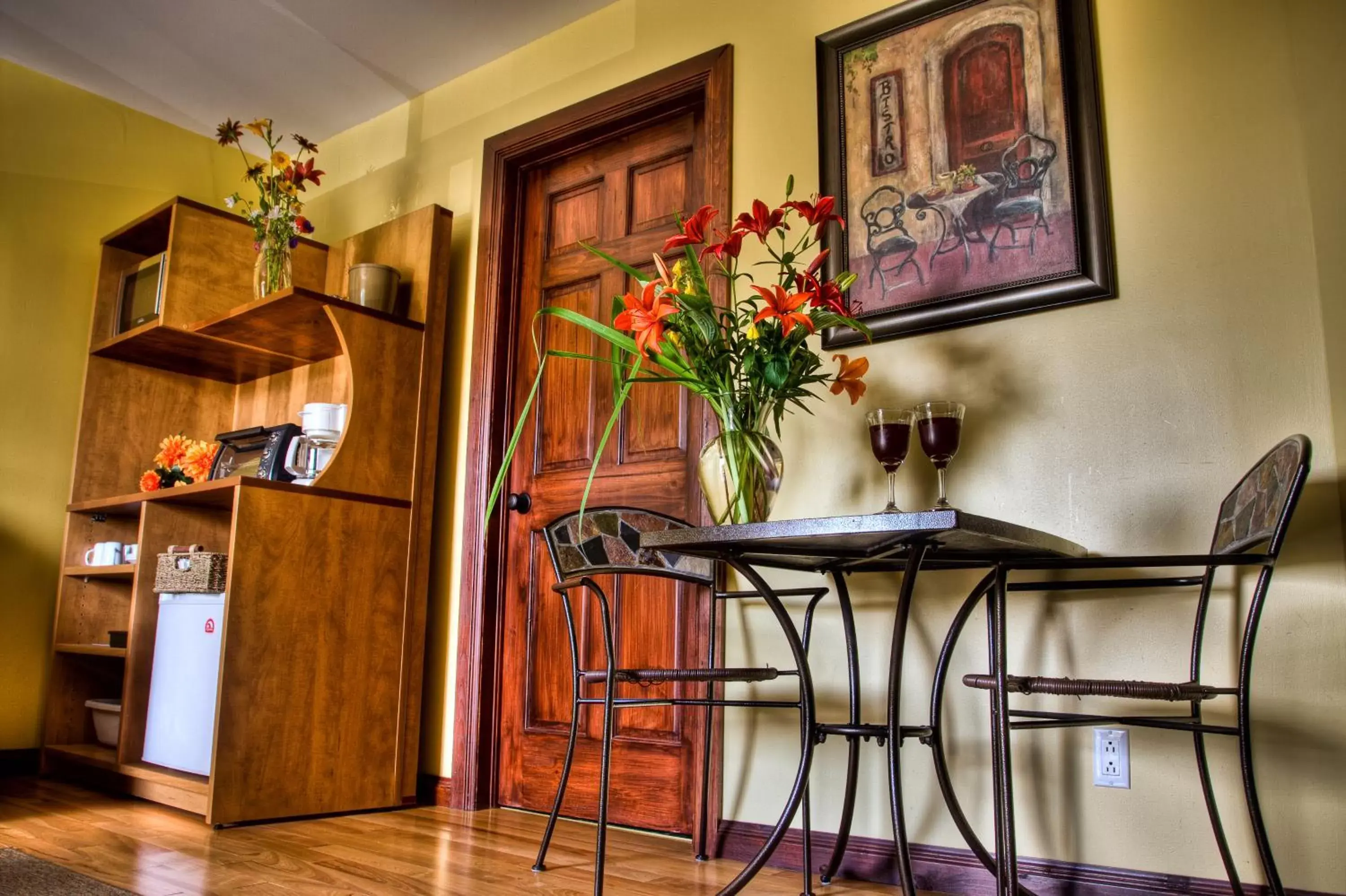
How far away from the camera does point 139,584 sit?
2.84 meters

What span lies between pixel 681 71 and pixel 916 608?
5.28 ft

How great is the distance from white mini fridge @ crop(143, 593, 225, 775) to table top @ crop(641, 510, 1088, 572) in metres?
1.51

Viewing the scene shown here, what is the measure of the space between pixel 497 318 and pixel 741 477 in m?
1.49

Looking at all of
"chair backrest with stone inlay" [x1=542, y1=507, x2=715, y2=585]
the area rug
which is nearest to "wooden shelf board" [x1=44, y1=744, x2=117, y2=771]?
the area rug

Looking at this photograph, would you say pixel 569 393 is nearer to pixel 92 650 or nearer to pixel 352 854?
pixel 352 854

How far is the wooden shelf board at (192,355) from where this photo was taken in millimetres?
3271

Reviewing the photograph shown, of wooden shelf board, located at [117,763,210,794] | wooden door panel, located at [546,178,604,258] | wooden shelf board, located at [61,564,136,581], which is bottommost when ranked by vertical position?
wooden shelf board, located at [117,763,210,794]

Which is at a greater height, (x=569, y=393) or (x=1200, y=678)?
(x=569, y=393)

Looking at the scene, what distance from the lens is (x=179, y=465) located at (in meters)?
3.22

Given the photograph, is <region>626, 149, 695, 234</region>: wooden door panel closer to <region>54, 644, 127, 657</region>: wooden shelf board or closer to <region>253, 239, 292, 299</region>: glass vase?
<region>253, 239, 292, 299</region>: glass vase

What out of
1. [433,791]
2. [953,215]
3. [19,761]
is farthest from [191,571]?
[953,215]

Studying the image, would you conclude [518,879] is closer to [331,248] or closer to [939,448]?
[939,448]

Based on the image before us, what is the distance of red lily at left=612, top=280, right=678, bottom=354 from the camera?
5.74ft

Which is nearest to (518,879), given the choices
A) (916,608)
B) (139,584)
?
(916,608)
